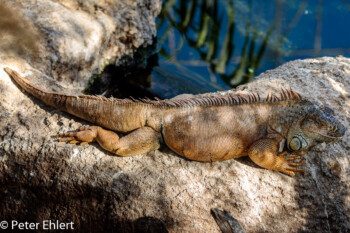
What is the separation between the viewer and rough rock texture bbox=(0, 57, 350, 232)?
138 inches

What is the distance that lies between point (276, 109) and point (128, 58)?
4204 mm

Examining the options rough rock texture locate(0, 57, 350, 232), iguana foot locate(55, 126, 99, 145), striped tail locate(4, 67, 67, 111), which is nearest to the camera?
rough rock texture locate(0, 57, 350, 232)

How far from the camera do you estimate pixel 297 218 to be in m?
3.60

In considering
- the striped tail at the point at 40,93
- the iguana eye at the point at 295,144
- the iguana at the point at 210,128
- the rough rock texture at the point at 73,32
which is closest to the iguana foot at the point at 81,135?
the iguana at the point at 210,128

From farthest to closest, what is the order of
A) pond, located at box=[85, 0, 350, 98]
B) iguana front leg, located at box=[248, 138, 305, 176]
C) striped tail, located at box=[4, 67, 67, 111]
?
pond, located at box=[85, 0, 350, 98] → striped tail, located at box=[4, 67, 67, 111] → iguana front leg, located at box=[248, 138, 305, 176]

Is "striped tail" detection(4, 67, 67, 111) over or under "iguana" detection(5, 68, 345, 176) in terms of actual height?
under

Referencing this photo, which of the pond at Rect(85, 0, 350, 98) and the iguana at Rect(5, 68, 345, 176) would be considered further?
the pond at Rect(85, 0, 350, 98)

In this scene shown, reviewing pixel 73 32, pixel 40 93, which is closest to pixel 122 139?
pixel 40 93

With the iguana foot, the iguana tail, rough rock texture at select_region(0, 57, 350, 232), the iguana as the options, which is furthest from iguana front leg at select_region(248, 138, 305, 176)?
the iguana foot

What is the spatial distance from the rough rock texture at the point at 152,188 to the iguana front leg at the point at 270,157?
11 centimetres

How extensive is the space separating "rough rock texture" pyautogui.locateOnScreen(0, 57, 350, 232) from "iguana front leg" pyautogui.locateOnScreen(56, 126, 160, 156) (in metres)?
0.13

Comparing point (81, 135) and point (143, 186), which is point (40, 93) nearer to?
point (81, 135)

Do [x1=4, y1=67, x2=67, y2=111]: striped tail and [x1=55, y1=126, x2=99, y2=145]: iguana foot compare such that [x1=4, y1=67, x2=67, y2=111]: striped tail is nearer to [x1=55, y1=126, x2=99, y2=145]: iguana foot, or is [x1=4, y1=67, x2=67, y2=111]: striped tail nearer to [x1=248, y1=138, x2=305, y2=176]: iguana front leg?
[x1=55, y1=126, x2=99, y2=145]: iguana foot

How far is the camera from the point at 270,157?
3695mm
